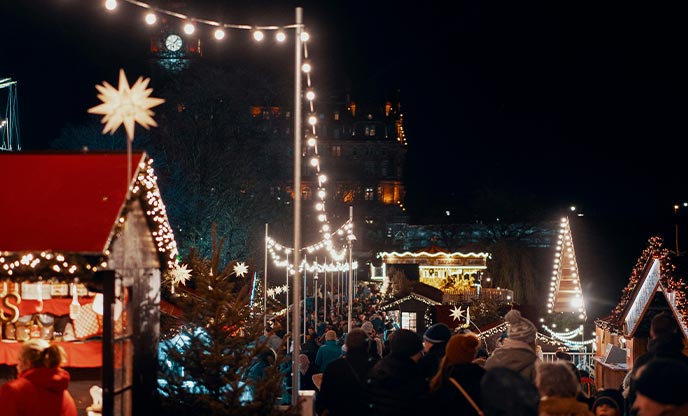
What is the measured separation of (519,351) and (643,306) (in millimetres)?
8278

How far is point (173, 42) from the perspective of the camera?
80.4 m

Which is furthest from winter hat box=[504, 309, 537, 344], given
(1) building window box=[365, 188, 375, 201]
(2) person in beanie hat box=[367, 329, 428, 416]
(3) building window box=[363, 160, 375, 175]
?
(3) building window box=[363, 160, 375, 175]

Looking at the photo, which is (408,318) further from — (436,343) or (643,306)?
(436,343)

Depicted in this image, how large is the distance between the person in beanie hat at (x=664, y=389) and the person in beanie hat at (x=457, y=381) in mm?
2164

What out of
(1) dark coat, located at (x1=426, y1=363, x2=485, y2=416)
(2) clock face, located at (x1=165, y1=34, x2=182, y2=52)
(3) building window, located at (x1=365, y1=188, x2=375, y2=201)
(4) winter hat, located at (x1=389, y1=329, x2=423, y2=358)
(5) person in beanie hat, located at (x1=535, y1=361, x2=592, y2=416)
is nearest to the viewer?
(5) person in beanie hat, located at (x1=535, y1=361, x2=592, y2=416)

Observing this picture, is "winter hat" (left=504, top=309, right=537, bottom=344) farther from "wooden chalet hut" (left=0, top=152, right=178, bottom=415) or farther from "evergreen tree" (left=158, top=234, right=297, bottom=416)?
"wooden chalet hut" (left=0, top=152, right=178, bottom=415)

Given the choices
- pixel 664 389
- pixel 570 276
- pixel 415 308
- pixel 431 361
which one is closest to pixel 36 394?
pixel 431 361

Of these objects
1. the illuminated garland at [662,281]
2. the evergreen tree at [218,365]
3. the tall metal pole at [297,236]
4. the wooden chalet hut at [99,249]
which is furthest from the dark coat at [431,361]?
the illuminated garland at [662,281]

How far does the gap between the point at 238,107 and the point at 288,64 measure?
4024cm

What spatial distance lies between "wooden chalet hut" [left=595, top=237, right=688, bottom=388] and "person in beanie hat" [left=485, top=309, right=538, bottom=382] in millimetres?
5743

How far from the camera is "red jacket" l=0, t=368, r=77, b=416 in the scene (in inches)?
260

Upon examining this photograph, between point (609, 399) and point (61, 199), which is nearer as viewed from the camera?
point (609, 399)

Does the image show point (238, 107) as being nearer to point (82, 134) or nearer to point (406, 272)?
point (82, 134)

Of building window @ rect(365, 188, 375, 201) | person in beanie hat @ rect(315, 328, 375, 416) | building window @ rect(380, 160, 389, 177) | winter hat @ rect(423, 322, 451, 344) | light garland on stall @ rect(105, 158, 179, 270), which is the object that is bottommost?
person in beanie hat @ rect(315, 328, 375, 416)
